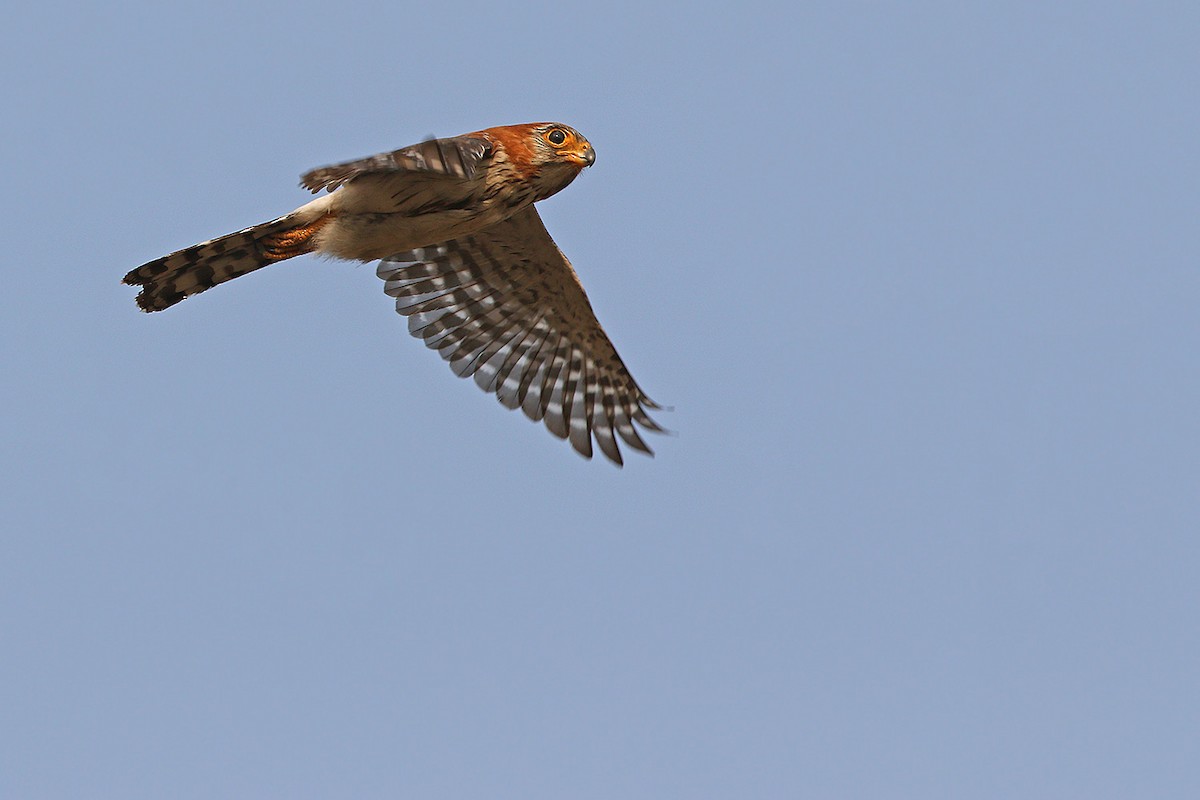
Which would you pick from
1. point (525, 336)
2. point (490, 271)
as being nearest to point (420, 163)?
point (490, 271)

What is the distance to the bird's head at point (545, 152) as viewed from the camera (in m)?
9.92

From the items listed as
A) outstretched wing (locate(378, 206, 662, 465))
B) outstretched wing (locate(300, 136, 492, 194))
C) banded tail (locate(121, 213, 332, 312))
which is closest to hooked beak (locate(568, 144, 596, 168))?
outstretched wing (locate(300, 136, 492, 194))

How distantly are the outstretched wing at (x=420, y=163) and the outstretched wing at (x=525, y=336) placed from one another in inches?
110

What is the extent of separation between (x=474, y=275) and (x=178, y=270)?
2.91m

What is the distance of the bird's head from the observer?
9922 millimetres

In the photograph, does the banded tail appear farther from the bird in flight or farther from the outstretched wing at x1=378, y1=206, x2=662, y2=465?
the outstretched wing at x1=378, y1=206, x2=662, y2=465

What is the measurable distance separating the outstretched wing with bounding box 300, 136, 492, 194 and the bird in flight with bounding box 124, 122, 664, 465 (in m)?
0.34

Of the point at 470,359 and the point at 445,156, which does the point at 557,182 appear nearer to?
the point at 445,156

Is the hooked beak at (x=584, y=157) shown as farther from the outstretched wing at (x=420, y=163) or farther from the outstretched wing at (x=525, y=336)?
the outstretched wing at (x=525, y=336)

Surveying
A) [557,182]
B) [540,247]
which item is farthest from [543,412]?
[557,182]

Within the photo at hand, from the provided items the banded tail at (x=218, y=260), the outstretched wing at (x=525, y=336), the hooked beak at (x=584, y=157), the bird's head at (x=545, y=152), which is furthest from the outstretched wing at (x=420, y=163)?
the outstretched wing at (x=525, y=336)

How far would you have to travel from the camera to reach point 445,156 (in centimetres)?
899

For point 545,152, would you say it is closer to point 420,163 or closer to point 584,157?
point 584,157

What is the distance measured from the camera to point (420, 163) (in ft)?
28.4
